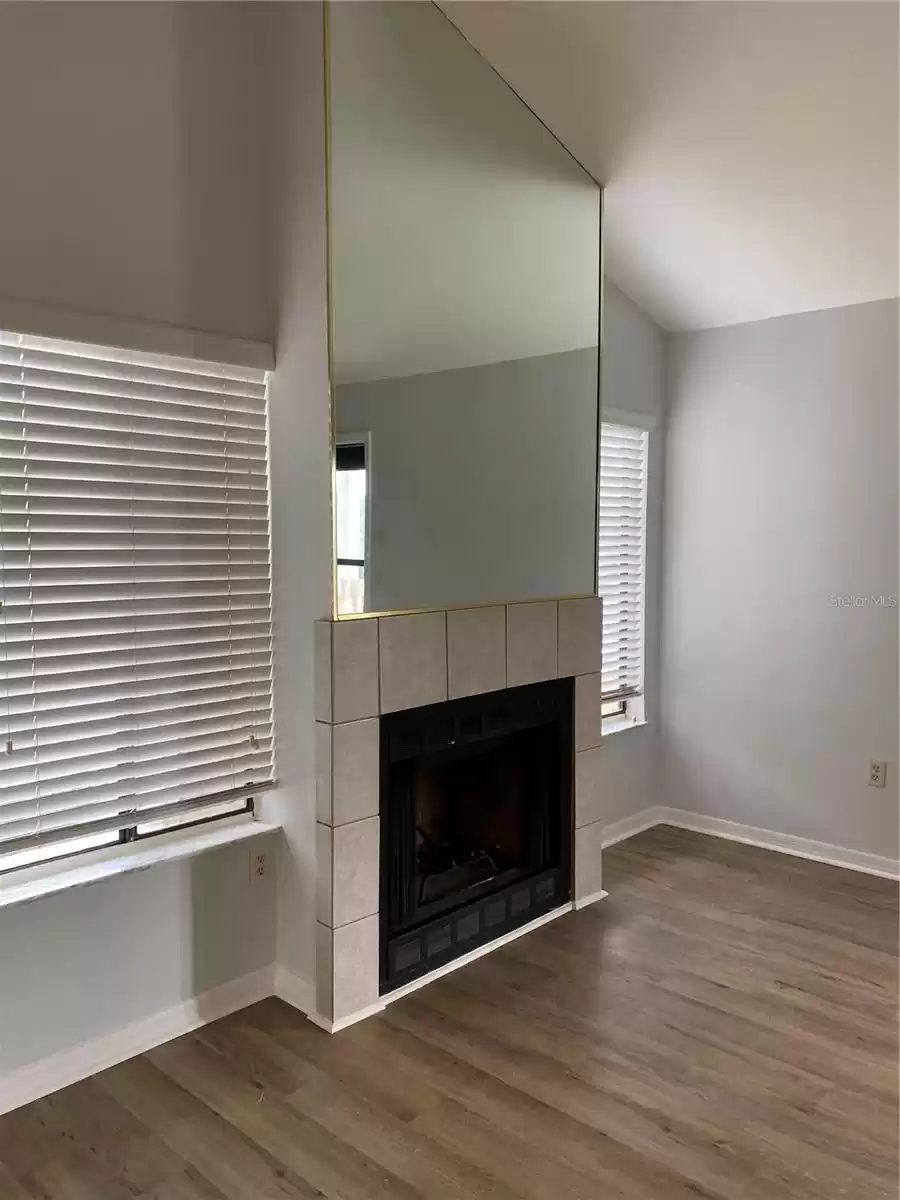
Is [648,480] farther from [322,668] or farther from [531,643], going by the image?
[322,668]

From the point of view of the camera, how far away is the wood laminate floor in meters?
2.01

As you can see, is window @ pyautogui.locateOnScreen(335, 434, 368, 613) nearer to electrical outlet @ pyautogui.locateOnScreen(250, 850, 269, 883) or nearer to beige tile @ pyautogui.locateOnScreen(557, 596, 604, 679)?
electrical outlet @ pyautogui.locateOnScreen(250, 850, 269, 883)

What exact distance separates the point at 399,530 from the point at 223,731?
797 millimetres

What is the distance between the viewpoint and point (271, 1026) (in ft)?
8.52

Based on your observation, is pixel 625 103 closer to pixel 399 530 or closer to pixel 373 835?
pixel 399 530

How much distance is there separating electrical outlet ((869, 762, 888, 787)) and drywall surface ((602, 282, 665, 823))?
3.33 feet

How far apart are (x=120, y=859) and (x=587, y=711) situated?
178cm

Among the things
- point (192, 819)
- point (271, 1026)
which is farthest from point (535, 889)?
point (192, 819)

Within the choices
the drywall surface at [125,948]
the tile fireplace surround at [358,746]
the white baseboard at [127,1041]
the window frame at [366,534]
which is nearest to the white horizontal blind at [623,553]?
the tile fireplace surround at [358,746]

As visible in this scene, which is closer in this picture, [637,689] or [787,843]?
[787,843]

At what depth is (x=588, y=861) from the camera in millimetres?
3480

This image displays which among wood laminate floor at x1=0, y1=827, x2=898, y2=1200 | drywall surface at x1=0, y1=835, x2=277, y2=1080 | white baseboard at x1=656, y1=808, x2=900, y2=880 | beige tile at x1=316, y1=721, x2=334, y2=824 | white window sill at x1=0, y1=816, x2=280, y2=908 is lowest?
wood laminate floor at x1=0, y1=827, x2=898, y2=1200

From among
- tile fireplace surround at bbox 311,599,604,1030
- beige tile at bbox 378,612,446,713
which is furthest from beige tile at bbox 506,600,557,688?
beige tile at bbox 378,612,446,713

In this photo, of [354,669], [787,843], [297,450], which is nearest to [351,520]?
[297,450]
